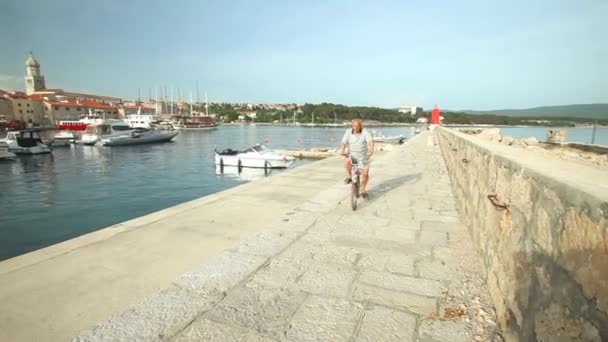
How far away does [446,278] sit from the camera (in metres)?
2.91

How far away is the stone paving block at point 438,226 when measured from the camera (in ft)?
14.1

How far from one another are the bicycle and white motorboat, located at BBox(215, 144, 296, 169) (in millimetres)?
15244

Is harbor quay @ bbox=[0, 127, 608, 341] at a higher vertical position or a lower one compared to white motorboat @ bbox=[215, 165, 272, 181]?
higher

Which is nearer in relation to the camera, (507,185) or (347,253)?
(507,185)

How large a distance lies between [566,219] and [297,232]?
10.4 feet

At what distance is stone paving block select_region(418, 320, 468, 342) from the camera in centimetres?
208

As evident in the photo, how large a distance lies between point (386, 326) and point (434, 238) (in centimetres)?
209

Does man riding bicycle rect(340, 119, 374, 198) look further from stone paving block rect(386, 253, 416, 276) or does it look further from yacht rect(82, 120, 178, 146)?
yacht rect(82, 120, 178, 146)

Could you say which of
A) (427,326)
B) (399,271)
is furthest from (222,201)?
(427,326)

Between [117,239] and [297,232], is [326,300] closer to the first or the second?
[297,232]

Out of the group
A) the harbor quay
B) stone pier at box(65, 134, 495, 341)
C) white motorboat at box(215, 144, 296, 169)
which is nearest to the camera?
the harbor quay

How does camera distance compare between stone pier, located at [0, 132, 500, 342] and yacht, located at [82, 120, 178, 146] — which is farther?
yacht, located at [82, 120, 178, 146]

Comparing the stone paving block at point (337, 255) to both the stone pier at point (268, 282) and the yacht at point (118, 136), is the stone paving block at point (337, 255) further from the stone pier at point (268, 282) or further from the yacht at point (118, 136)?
the yacht at point (118, 136)

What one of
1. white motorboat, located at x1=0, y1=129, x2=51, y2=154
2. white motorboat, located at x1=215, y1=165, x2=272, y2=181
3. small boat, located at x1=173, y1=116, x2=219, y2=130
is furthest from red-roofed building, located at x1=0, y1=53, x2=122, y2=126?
white motorboat, located at x1=215, y1=165, x2=272, y2=181
